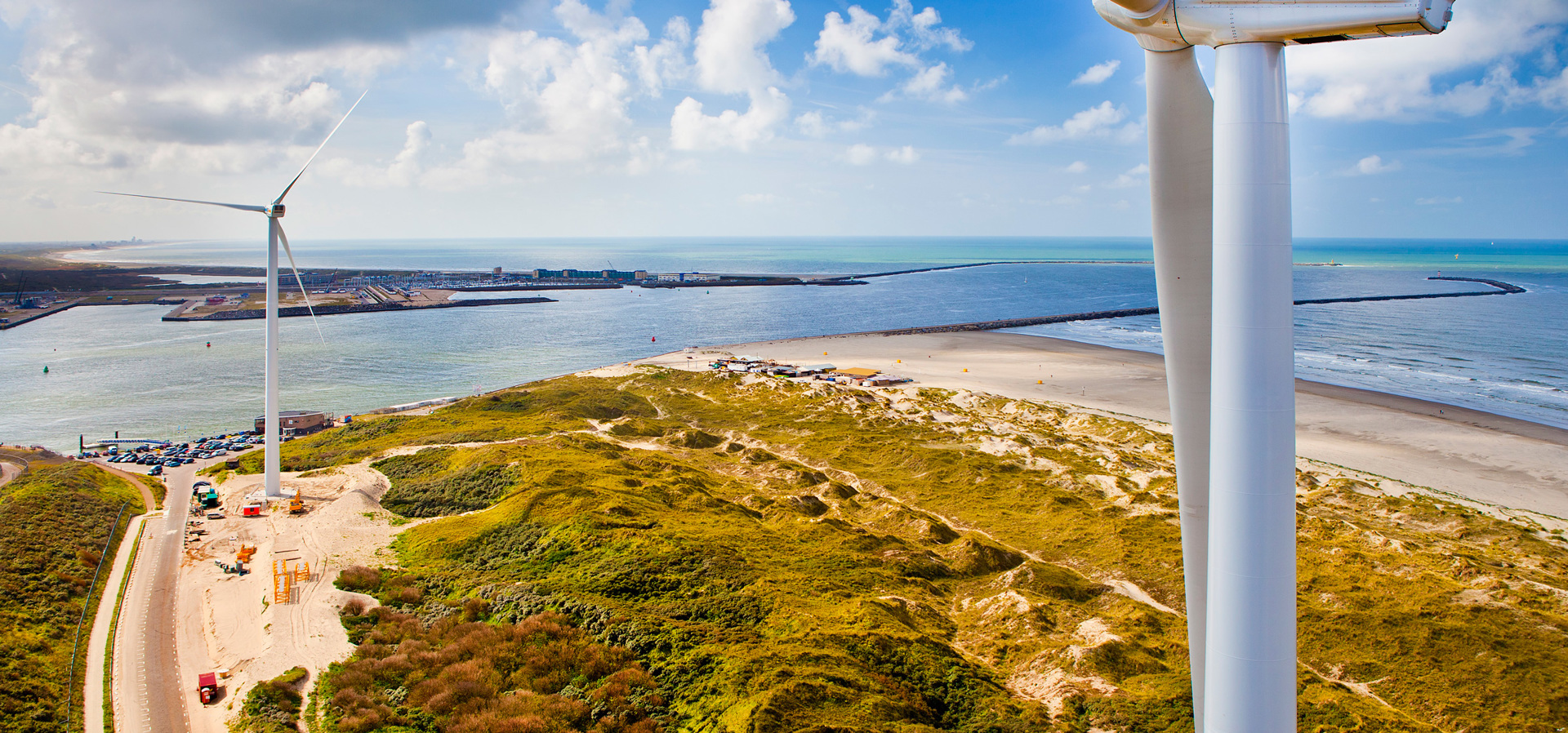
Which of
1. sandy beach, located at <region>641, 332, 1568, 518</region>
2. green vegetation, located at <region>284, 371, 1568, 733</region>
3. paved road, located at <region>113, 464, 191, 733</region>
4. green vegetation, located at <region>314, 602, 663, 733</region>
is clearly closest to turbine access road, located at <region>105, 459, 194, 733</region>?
paved road, located at <region>113, 464, 191, 733</region>

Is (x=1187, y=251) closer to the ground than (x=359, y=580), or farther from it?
farther from it

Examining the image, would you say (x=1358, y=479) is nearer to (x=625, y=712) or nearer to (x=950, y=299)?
(x=625, y=712)

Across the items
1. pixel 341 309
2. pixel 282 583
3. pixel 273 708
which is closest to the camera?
pixel 273 708

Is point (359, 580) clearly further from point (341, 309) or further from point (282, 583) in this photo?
point (341, 309)

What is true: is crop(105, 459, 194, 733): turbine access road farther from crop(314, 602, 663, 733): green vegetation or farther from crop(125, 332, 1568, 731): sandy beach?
crop(314, 602, 663, 733): green vegetation

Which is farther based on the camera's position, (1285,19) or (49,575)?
(49,575)

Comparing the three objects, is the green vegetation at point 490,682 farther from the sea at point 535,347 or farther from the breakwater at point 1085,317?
the breakwater at point 1085,317

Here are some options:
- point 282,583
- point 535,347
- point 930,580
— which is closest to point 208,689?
point 282,583

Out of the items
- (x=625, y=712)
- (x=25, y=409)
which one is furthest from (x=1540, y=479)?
(x=25, y=409)
